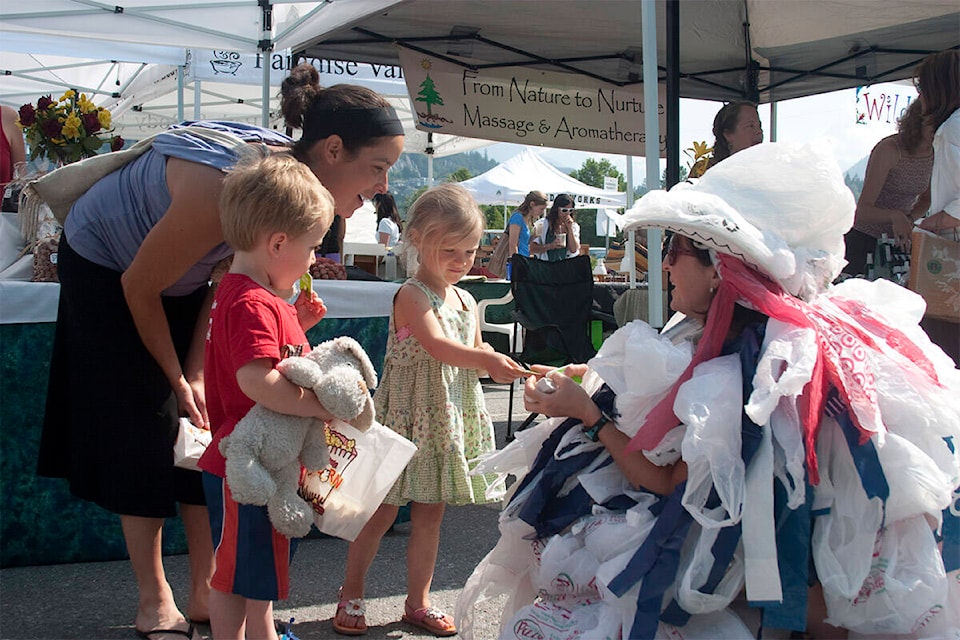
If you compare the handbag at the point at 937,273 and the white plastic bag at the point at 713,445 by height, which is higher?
the handbag at the point at 937,273

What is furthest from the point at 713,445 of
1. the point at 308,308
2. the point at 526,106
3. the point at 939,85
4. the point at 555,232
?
the point at 555,232

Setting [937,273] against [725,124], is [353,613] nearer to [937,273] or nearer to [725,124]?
[937,273]

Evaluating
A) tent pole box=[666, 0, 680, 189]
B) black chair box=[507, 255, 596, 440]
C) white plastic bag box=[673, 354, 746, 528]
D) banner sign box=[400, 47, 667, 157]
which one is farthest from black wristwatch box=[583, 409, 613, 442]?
banner sign box=[400, 47, 667, 157]

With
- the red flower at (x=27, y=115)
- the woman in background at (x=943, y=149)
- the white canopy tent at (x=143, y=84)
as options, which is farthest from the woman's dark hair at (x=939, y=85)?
the white canopy tent at (x=143, y=84)

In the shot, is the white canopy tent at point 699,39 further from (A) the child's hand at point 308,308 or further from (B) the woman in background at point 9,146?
(A) the child's hand at point 308,308

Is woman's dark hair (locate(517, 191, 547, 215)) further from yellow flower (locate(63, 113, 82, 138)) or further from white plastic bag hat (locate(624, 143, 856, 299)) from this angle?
white plastic bag hat (locate(624, 143, 856, 299))

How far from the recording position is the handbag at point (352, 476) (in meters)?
2.03

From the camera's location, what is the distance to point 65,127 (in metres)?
3.85

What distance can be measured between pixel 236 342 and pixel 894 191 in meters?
3.65

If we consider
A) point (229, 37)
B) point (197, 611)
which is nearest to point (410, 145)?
point (229, 37)

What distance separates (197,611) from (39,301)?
→ 4.12 ft

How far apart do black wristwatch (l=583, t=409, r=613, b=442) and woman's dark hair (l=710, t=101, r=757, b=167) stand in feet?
10.0

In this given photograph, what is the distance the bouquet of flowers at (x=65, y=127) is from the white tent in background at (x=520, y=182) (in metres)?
13.2

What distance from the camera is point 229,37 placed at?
662 cm
